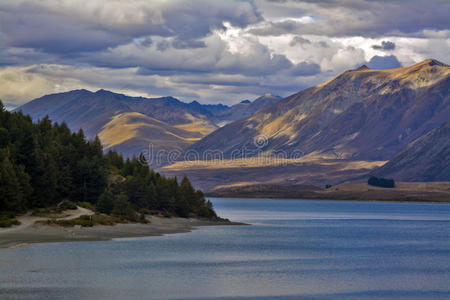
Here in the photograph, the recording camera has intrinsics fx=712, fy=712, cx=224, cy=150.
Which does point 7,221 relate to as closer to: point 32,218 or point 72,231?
point 32,218

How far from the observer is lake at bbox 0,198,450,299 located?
2421 inches

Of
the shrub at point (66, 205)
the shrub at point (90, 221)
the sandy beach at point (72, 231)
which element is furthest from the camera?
the shrub at point (66, 205)

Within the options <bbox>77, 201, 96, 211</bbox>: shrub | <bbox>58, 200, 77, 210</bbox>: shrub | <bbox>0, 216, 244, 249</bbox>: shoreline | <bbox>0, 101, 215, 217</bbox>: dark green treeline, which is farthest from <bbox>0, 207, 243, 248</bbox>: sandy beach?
<bbox>0, 101, 215, 217</bbox>: dark green treeline

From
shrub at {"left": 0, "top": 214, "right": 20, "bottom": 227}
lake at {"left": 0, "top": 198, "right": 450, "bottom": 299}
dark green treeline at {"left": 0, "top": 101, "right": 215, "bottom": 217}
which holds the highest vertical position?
dark green treeline at {"left": 0, "top": 101, "right": 215, "bottom": 217}

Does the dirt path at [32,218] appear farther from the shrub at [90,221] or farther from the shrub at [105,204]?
the shrub at [105,204]

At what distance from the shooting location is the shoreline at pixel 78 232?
87.8 meters

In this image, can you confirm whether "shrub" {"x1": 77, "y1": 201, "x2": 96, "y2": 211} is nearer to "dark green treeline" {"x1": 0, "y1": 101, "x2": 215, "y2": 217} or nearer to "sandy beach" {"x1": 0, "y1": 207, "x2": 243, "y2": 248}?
"dark green treeline" {"x1": 0, "y1": 101, "x2": 215, "y2": 217}

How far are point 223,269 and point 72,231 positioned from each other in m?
32.8

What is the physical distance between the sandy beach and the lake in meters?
3.51

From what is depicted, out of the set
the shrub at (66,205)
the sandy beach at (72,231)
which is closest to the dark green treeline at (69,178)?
the shrub at (66,205)

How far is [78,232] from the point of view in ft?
332

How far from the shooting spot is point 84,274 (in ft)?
223

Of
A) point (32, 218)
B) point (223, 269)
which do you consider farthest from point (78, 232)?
point (223, 269)

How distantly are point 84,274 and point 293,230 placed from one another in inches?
3227
